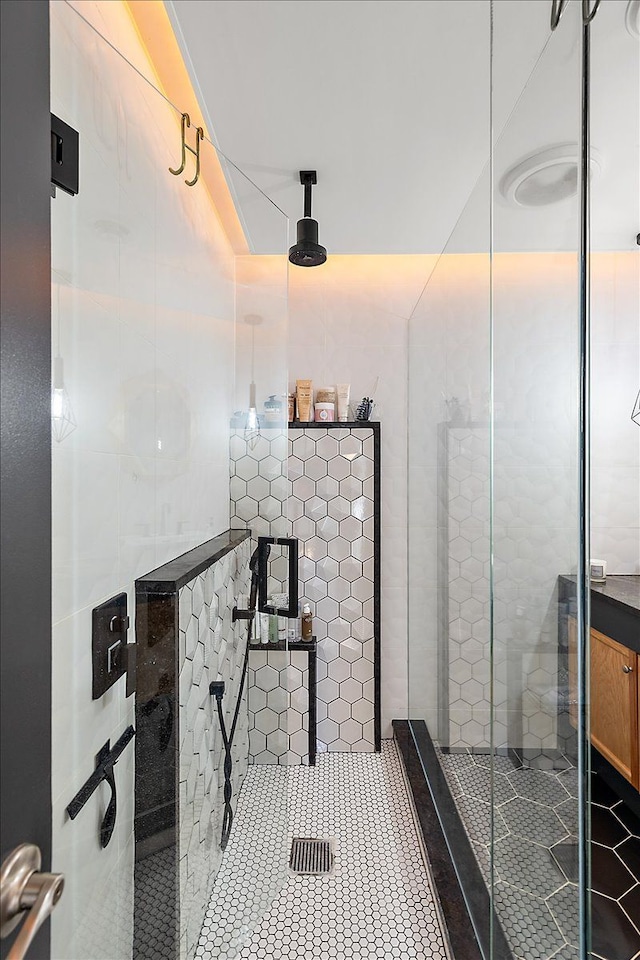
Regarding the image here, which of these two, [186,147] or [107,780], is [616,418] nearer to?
[186,147]

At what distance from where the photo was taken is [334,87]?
1.13 metres

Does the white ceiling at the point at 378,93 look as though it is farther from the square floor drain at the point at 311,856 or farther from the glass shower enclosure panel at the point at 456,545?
the square floor drain at the point at 311,856

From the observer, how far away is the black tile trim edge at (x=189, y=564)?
3.22ft

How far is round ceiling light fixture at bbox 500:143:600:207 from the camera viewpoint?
0.73 meters

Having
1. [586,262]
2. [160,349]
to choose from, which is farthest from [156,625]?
[586,262]

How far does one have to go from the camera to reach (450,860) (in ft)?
4.76

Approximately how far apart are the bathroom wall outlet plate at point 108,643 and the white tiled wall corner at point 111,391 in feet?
0.07

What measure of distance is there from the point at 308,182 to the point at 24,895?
1651 millimetres

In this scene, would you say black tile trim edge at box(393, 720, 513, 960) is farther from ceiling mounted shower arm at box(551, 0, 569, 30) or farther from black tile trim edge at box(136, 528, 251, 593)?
ceiling mounted shower arm at box(551, 0, 569, 30)

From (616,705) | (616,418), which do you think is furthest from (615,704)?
(616,418)

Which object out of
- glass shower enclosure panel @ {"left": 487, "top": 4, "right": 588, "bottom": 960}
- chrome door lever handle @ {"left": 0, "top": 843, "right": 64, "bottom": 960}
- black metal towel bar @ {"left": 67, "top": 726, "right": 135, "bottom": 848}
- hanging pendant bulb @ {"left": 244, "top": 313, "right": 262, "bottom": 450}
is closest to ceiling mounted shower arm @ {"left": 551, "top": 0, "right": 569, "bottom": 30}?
glass shower enclosure panel @ {"left": 487, "top": 4, "right": 588, "bottom": 960}

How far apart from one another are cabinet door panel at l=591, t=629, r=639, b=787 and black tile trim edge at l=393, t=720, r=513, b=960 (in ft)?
2.14

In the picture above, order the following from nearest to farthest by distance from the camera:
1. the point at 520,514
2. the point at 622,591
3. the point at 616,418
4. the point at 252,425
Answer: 1. the point at 520,514
2. the point at 252,425
3. the point at 622,591
4. the point at 616,418

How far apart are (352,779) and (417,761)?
10.6 inches
